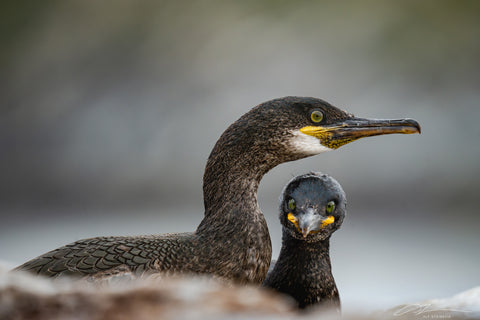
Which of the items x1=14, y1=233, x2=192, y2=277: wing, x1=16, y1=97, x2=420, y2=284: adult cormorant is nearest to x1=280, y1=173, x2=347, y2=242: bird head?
x1=16, y1=97, x2=420, y2=284: adult cormorant

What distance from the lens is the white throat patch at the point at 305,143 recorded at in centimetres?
208

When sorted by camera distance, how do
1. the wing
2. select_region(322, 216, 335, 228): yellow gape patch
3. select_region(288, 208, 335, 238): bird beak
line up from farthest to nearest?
Answer: select_region(322, 216, 335, 228): yellow gape patch → select_region(288, 208, 335, 238): bird beak → the wing

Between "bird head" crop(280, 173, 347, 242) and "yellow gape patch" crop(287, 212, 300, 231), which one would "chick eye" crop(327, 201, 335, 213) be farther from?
"yellow gape patch" crop(287, 212, 300, 231)

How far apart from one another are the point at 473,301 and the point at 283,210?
110 cm

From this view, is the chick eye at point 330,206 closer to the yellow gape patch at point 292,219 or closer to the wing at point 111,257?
the yellow gape patch at point 292,219

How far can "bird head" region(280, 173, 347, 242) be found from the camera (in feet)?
6.80

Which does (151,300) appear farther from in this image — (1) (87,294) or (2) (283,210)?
(2) (283,210)

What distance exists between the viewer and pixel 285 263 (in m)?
2.25

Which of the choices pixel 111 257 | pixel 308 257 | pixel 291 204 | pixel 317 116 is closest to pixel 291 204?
pixel 291 204

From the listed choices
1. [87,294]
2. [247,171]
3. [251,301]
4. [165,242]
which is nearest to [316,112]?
[247,171]

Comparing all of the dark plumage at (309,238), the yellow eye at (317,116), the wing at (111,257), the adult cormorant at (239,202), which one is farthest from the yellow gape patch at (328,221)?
the wing at (111,257)

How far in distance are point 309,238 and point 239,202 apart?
370 mm

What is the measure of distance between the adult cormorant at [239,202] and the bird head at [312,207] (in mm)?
128

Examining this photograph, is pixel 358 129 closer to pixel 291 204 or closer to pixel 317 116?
pixel 317 116
